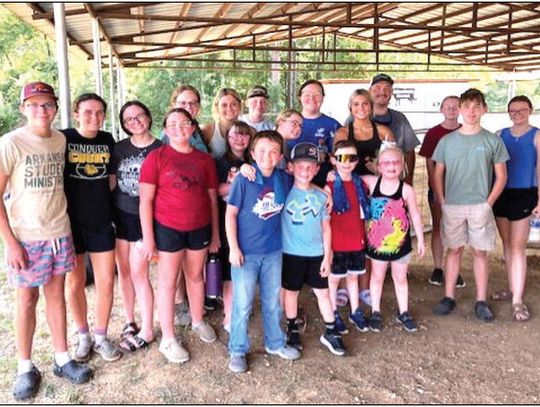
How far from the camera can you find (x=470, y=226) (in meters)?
3.34

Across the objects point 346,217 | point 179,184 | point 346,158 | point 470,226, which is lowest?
point 470,226

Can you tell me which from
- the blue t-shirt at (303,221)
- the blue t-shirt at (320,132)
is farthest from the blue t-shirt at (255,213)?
the blue t-shirt at (320,132)

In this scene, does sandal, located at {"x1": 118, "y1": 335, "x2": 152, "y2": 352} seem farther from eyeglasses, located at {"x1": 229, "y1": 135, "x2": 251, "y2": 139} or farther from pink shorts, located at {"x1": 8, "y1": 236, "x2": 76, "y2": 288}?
eyeglasses, located at {"x1": 229, "y1": 135, "x2": 251, "y2": 139}

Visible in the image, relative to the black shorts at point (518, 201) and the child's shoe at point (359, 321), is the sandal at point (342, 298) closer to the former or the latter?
the child's shoe at point (359, 321)

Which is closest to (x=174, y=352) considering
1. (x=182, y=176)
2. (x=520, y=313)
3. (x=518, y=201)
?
(x=182, y=176)

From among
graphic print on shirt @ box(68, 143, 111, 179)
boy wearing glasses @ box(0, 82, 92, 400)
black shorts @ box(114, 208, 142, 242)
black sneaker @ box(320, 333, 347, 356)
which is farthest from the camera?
black sneaker @ box(320, 333, 347, 356)

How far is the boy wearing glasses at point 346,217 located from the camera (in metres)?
3.01

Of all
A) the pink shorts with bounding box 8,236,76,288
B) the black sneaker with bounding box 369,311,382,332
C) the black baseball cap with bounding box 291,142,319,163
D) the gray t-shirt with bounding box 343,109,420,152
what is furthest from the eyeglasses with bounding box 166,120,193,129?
the black sneaker with bounding box 369,311,382,332

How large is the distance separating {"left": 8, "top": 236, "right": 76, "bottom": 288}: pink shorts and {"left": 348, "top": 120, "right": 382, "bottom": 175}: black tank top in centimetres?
185

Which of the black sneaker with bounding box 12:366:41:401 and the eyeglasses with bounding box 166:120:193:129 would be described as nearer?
the black sneaker with bounding box 12:366:41:401

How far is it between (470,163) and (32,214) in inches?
104

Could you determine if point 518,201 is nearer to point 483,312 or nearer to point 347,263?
point 483,312

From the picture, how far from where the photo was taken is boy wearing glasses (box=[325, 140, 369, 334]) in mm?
3008

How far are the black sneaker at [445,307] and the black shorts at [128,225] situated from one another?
7.13 feet
